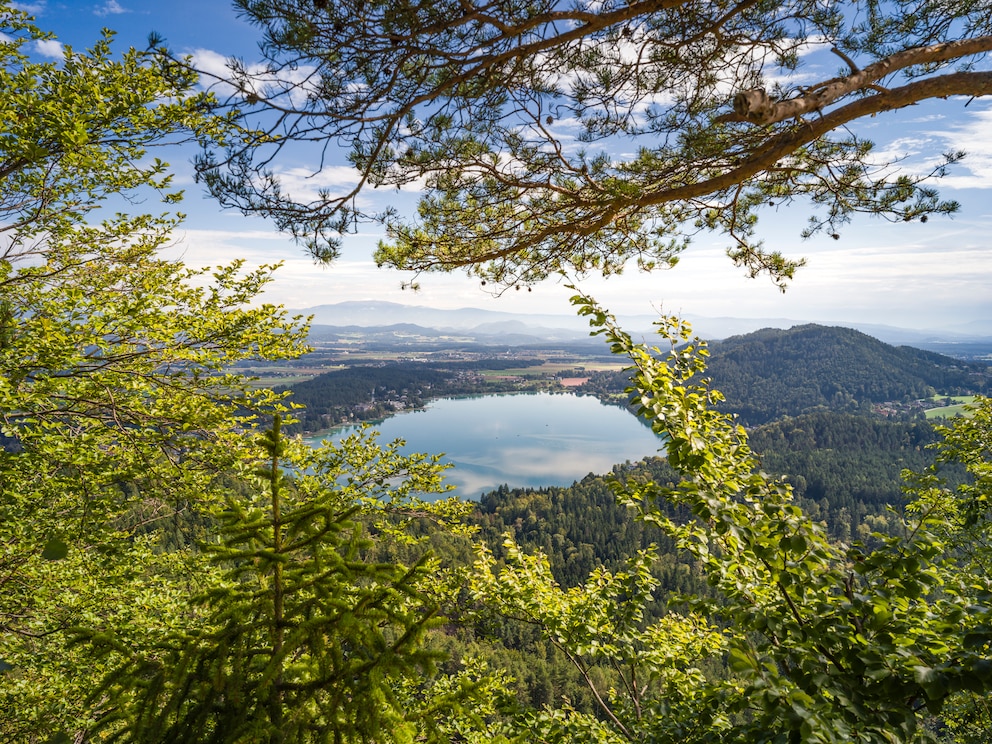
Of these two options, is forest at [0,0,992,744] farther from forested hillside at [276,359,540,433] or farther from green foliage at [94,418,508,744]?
forested hillside at [276,359,540,433]

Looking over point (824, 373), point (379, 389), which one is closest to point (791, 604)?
point (379, 389)

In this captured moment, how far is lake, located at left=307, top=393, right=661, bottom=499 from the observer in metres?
74.2

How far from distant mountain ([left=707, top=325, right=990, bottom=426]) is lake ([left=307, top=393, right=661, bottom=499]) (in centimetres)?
2977

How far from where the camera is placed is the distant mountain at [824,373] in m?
107

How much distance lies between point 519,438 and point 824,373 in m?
83.7

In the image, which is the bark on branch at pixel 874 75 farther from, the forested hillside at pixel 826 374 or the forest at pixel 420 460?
the forested hillside at pixel 826 374

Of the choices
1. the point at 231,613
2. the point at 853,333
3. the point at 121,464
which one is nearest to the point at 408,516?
the point at 121,464

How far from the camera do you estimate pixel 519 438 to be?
321 feet

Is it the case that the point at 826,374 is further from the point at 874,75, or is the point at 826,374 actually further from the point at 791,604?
the point at 791,604

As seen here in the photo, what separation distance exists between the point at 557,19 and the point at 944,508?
5.43m

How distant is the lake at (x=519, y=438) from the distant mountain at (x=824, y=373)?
29770 mm

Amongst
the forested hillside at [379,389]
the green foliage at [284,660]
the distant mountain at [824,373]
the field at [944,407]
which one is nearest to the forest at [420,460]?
the green foliage at [284,660]

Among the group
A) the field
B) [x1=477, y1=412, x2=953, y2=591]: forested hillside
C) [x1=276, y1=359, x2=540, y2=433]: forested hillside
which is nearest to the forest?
[x1=477, y1=412, x2=953, y2=591]: forested hillside

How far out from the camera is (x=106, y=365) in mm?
3725
